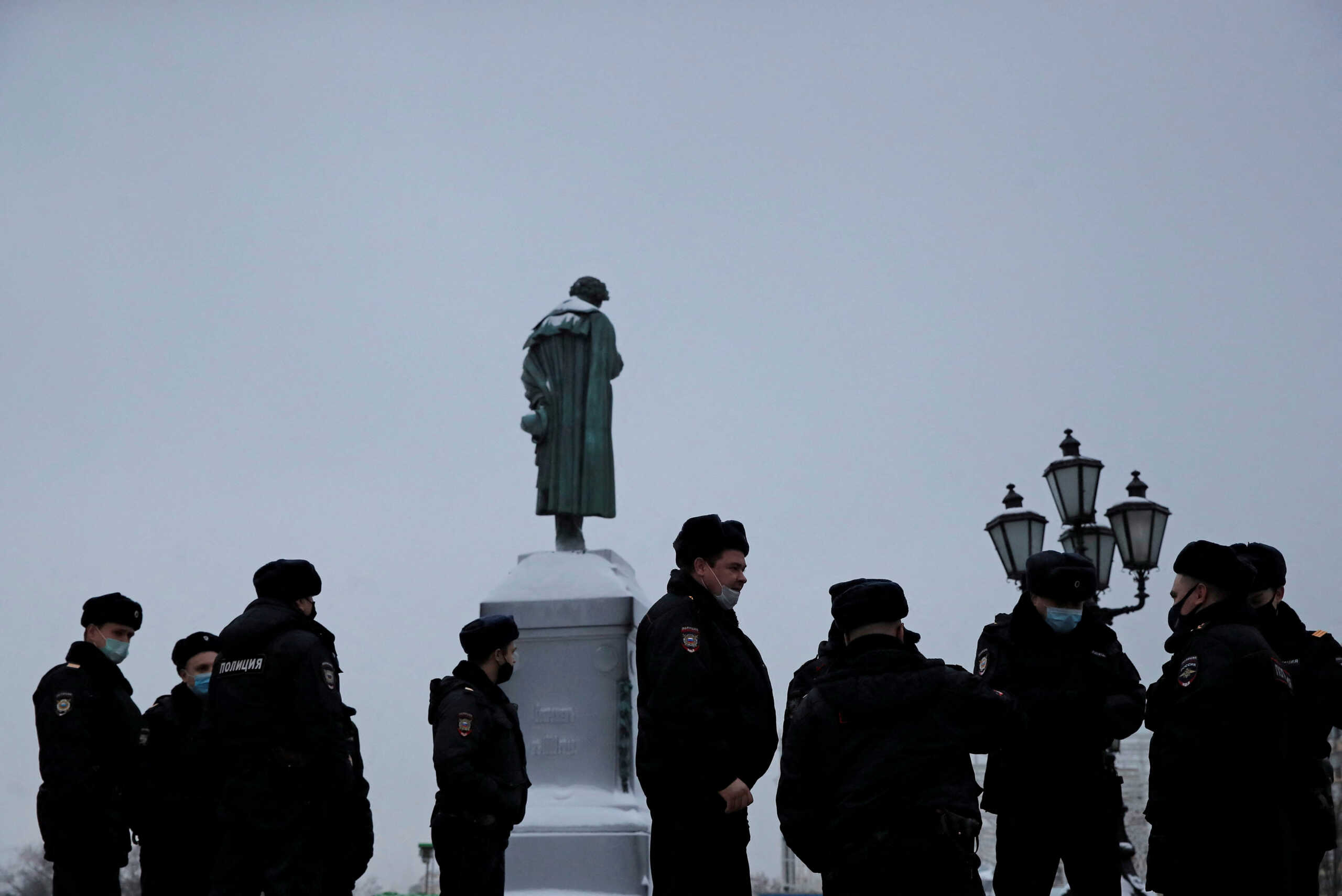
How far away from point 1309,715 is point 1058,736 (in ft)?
3.38

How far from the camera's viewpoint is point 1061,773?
493 cm

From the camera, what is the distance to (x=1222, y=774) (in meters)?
4.33

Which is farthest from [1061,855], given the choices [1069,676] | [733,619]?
[733,619]

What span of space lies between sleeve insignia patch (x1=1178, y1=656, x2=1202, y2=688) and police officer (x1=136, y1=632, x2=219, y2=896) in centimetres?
481

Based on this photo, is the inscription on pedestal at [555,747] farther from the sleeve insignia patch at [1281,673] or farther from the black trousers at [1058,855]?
the sleeve insignia patch at [1281,673]

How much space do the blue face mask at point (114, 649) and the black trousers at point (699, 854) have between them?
3449 millimetres

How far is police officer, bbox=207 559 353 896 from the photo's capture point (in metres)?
4.86

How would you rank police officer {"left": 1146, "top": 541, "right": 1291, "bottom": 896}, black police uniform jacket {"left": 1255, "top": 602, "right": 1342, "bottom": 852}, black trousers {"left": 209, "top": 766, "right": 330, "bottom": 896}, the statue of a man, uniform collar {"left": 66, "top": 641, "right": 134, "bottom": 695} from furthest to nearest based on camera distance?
the statue of a man
uniform collar {"left": 66, "top": 641, "right": 134, "bottom": 695}
black trousers {"left": 209, "top": 766, "right": 330, "bottom": 896}
black police uniform jacket {"left": 1255, "top": 602, "right": 1342, "bottom": 852}
police officer {"left": 1146, "top": 541, "right": 1291, "bottom": 896}

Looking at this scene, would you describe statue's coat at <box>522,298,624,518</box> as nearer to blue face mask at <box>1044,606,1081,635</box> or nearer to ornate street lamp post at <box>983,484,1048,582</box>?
ornate street lamp post at <box>983,484,1048,582</box>

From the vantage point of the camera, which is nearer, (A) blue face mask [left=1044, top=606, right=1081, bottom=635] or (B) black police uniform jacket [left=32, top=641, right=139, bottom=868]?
(A) blue face mask [left=1044, top=606, right=1081, bottom=635]

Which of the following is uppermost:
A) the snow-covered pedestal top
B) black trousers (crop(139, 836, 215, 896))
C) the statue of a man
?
the statue of a man

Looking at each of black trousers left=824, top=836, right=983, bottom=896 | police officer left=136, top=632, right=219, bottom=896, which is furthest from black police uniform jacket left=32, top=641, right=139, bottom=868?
black trousers left=824, top=836, right=983, bottom=896

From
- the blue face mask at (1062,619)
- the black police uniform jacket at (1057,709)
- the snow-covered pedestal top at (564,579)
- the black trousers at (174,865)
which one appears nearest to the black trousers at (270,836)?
the black trousers at (174,865)

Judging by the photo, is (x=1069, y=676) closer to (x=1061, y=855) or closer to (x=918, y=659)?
(x=1061, y=855)
